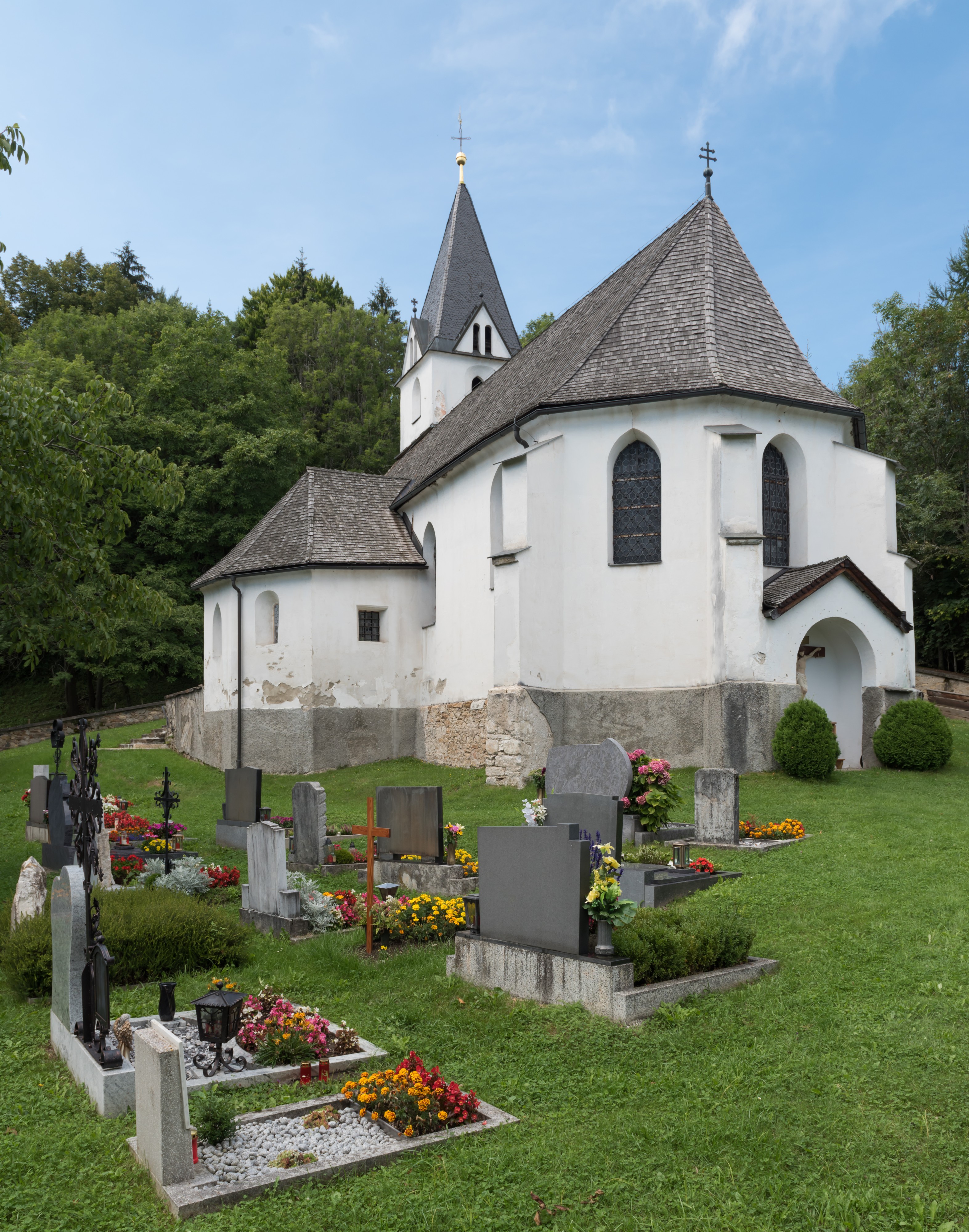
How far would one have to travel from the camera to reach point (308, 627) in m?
24.0

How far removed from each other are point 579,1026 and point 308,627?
18.7m

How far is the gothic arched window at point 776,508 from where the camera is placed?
1892cm

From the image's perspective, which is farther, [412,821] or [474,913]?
[412,821]

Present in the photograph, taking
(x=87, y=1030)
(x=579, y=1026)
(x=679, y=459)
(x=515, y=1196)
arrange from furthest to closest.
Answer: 1. (x=679, y=459)
2. (x=579, y=1026)
3. (x=87, y=1030)
4. (x=515, y=1196)

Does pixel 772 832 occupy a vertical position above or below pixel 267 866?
below

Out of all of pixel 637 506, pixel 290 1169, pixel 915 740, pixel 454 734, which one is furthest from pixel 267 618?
pixel 290 1169

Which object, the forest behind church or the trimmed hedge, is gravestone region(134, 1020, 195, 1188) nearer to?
the trimmed hedge

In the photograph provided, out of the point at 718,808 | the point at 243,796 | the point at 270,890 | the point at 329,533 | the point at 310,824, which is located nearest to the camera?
the point at 270,890

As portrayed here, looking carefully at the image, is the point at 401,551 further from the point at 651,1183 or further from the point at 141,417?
the point at 651,1183

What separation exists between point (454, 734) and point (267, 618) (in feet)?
20.8

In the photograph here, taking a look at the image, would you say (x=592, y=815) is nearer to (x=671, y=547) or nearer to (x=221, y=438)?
(x=671, y=547)

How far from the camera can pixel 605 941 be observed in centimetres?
643

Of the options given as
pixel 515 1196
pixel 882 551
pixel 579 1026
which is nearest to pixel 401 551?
pixel 882 551

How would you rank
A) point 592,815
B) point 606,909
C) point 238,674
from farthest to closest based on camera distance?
1. point 238,674
2. point 592,815
3. point 606,909
